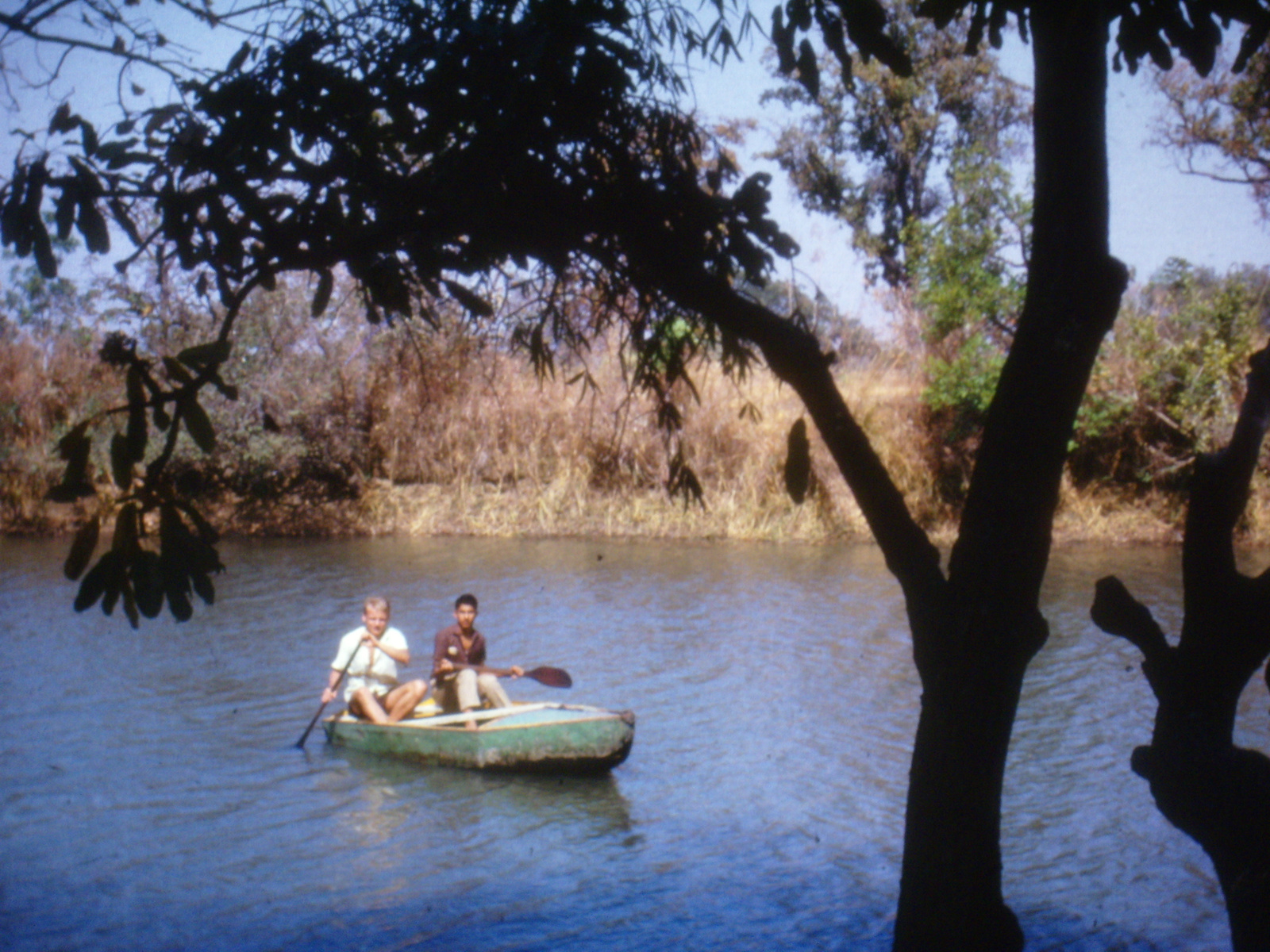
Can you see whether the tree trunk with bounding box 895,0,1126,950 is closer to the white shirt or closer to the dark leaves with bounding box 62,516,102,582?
the dark leaves with bounding box 62,516,102,582

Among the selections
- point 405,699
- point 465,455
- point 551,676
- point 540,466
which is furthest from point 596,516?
point 405,699

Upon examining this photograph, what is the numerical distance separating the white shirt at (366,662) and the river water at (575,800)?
0.57 metres

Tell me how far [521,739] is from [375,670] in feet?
5.61

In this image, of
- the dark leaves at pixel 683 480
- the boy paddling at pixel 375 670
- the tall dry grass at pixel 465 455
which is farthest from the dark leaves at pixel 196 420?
the tall dry grass at pixel 465 455

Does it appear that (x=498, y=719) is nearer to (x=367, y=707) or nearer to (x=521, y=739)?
(x=521, y=739)

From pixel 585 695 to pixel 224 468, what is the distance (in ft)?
41.9

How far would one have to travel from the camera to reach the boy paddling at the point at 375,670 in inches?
387

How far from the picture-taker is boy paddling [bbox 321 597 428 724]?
32.2 feet

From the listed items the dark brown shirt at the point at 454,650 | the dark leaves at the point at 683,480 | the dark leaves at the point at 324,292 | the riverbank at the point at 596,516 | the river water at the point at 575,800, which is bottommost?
the river water at the point at 575,800

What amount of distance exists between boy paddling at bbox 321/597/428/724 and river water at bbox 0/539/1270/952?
42 cm

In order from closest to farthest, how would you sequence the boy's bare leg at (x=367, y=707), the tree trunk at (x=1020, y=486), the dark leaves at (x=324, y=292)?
the tree trunk at (x=1020, y=486) < the dark leaves at (x=324, y=292) < the boy's bare leg at (x=367, y=707)

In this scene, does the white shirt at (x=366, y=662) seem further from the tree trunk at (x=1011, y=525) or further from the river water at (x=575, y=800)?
the tree trunk at (x=1011, y=525)

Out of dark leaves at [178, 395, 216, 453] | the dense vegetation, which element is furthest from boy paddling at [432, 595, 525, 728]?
the dense vegetation

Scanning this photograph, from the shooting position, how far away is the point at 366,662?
1003 cm
